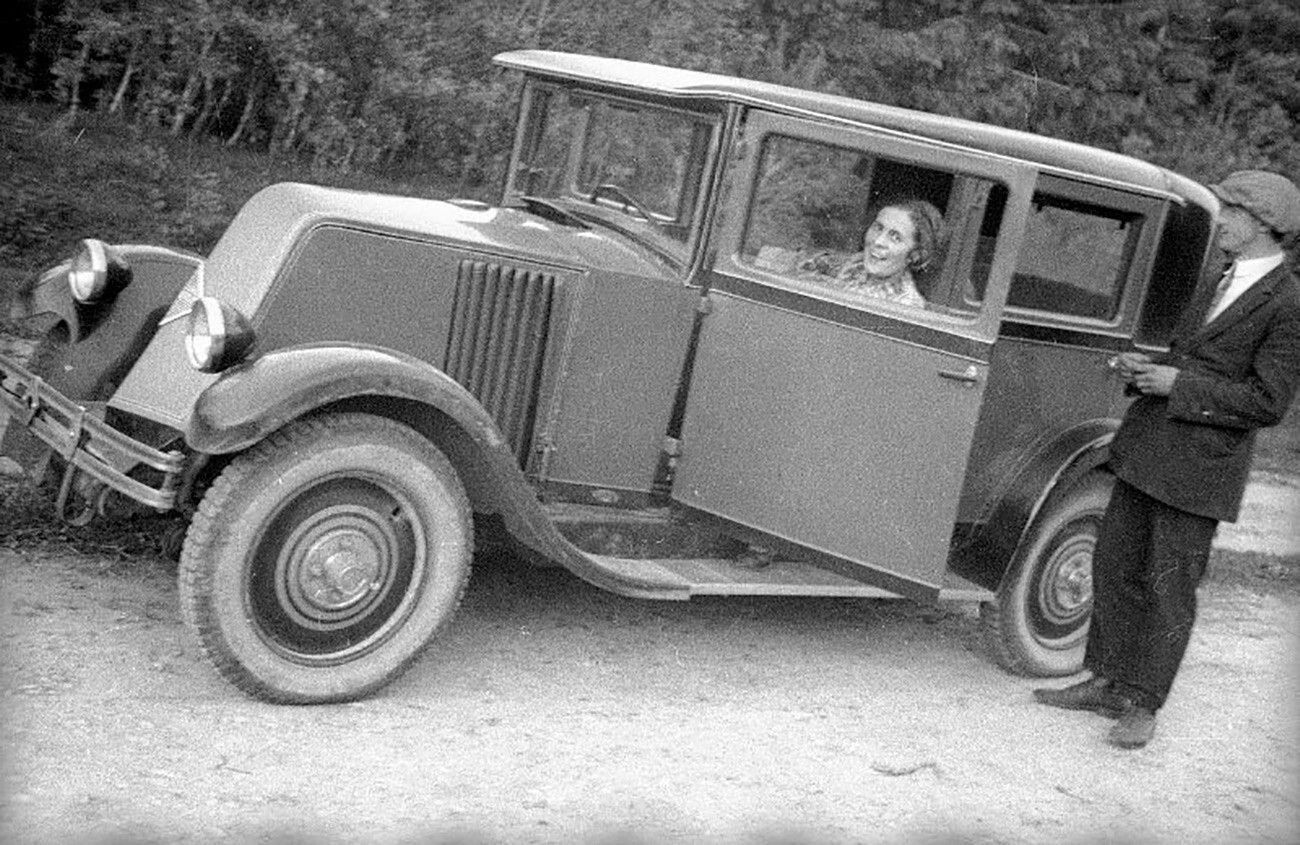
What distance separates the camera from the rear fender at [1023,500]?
5.14 metres

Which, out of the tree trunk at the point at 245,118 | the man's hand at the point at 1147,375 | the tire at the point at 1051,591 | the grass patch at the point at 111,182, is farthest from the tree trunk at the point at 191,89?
the man's hand at the point at 1147,375

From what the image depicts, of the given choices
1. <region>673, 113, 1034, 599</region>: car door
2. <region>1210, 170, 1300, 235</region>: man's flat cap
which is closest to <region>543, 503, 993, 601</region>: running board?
<region>673, 113, 1034, 599</region>: car door

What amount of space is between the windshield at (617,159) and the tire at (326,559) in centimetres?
135

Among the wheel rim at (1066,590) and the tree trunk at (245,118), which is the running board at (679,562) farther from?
the tree trunk at (245,118)

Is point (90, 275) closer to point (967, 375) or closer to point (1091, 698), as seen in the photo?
point (967, 375)

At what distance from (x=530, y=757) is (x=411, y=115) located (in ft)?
21.4

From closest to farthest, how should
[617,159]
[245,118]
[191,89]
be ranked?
[617,159] < [191,89] < [245,118]

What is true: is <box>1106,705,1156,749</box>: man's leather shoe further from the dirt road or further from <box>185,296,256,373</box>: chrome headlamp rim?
<box>185,296,256,373</box>: chrome headlamp rim

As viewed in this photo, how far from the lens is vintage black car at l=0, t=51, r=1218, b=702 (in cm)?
416

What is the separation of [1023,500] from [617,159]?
6.12 ft

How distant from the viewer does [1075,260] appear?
5570 mm

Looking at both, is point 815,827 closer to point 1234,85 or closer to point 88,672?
point 88,672

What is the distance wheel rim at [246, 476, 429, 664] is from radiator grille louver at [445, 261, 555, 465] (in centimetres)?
58

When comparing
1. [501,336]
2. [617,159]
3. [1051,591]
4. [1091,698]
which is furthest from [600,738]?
[617,159]
